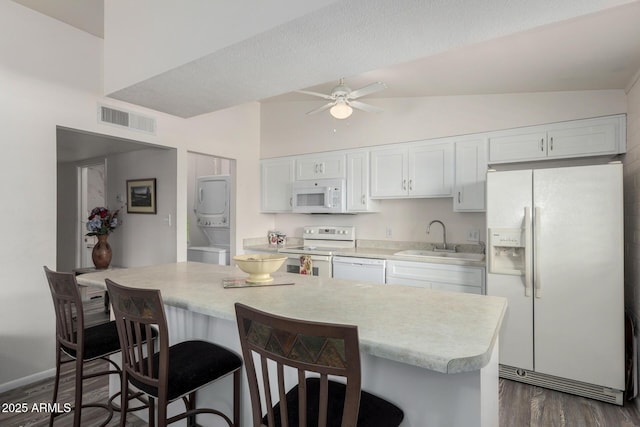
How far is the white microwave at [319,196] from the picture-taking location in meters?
4.21

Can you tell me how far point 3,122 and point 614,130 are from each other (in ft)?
15.4

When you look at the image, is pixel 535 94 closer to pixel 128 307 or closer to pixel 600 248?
pixel 600 248

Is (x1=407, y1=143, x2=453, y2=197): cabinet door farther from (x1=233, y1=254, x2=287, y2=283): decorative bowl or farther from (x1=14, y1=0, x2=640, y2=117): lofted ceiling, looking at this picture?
(x1=233, y1=254, x2=287, y2=283): decorative bowl

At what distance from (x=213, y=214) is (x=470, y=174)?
3668 millimetres

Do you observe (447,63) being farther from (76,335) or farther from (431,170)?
(76,335)

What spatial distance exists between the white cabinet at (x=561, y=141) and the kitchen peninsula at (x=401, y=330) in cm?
211

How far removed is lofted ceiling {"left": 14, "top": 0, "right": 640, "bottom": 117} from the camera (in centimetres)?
162

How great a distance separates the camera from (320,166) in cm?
445

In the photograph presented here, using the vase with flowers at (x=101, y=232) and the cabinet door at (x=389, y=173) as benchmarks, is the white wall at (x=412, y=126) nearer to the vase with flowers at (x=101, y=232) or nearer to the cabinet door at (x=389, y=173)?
the cabinet door at (x=389, y=173)

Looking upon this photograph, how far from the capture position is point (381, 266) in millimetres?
3588

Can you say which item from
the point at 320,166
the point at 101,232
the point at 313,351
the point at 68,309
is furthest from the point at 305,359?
the point at 101,232

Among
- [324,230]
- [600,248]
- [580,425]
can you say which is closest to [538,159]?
[600,248]

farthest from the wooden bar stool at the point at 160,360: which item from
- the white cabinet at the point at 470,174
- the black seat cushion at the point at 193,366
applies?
the white cabinet at the point at 470,174

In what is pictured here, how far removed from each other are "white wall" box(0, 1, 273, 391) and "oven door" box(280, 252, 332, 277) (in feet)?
7.57
